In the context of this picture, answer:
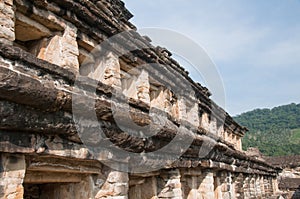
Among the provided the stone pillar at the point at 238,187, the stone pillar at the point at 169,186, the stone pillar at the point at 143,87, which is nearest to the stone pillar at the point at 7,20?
the stone pillar at the point at 169,186

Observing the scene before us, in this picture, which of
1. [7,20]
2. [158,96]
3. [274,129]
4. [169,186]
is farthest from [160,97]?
[274,129]

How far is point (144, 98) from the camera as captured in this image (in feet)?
34.0

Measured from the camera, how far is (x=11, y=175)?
2.82 m

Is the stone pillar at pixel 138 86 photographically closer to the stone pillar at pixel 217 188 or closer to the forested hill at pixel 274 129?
the stone pillar at pixel 217 188

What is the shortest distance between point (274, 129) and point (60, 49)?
95.7 meters

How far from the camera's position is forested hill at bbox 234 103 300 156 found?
63438 millimetres

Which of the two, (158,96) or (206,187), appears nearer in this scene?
(206,187)

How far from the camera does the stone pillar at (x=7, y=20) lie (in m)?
5.82

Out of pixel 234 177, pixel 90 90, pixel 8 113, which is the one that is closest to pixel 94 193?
pixel 90 90

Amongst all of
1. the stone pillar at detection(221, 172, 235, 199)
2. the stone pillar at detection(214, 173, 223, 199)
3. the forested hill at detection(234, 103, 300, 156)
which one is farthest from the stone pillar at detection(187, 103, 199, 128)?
the forested hill at detection(234, 103, 300, 156)

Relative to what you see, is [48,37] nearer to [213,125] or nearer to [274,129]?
[213,125]

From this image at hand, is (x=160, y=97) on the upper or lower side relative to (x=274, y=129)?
lower

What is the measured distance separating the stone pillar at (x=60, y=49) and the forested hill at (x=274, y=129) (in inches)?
2171

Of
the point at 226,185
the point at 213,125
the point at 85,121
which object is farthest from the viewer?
the point at 213,125
